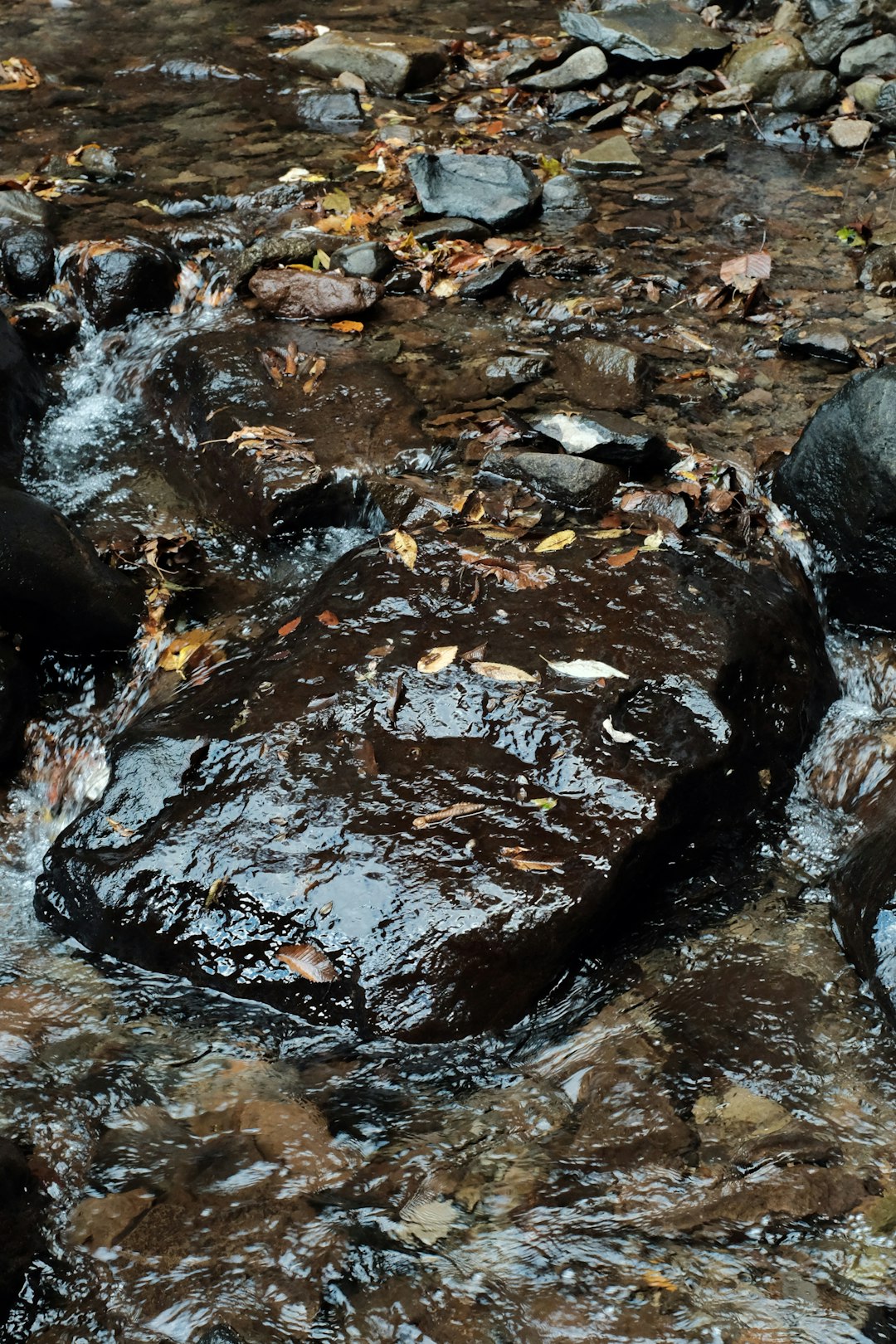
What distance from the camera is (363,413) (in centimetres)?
522

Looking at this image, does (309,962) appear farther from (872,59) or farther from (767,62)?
(767,62)

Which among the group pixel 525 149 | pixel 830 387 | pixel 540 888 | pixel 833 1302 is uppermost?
pixel 525 149

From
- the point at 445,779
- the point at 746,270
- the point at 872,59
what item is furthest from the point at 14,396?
the point at 872,59

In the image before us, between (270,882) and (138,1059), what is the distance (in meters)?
0.61

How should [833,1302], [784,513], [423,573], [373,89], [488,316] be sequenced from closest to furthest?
[833,1302] < [423,573] < [784,513] < [488,316] < [373,89]

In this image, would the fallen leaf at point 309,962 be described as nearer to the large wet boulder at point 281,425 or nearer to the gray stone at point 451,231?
the large wet boulder at point 281,425

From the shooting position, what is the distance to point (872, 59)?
7770mm

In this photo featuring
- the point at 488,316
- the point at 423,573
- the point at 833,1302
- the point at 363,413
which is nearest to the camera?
the point at 833,1302

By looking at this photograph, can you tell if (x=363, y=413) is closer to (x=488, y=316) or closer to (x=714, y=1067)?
(x=488, y=316)

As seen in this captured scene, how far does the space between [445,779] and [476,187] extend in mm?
4720

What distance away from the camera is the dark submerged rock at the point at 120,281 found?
6207 mm

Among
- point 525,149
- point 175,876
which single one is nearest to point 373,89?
point 525,149

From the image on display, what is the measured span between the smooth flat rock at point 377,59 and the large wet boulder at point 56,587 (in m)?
5.81

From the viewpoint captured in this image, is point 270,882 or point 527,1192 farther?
point 270,882
